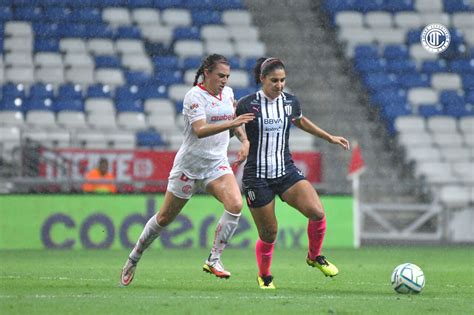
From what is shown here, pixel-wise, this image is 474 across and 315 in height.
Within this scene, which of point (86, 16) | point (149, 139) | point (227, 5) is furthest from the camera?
point (227, 5)

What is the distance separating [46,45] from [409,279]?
49.1 feet

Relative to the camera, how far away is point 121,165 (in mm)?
19656

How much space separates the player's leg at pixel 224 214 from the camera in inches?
405

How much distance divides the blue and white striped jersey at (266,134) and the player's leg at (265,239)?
31 centimetres

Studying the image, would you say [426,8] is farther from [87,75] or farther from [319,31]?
[87,75]

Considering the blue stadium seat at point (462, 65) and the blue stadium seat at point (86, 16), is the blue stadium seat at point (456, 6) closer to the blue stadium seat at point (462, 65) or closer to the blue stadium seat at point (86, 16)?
the blue stadium seat at point (462, 65)

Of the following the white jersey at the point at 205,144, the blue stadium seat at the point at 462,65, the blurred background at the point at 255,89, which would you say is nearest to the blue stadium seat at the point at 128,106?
the blurred background at the point at 255,89

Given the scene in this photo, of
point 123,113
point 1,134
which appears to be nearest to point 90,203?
point 1,134

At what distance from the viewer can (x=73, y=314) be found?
25.6 ft

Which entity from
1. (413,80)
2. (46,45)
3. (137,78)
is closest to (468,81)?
(413,80)

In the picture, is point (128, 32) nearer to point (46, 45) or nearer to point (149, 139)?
point (46, 45)

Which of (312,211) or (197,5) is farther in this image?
(197,5)

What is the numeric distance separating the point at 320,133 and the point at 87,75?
1281cm

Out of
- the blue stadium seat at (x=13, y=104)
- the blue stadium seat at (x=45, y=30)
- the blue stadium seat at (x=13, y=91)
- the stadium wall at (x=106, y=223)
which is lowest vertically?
the stadium wall at (x=106, y=223)
